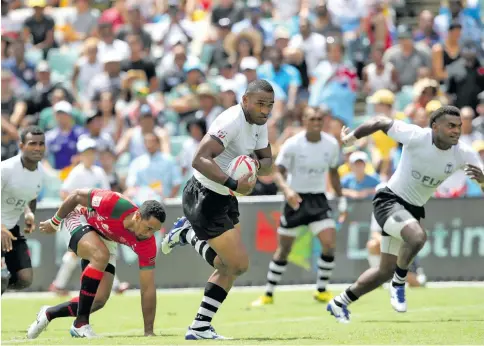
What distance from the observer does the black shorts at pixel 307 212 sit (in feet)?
52.7

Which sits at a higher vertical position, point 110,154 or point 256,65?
point 256,65

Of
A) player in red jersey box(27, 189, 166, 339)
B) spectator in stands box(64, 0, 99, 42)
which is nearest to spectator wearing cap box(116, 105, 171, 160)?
spectator in stands box(64, 0, 99, 42)

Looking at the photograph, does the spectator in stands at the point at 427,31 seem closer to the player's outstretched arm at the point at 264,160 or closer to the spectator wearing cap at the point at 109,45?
the spectator wearing cap at the point at 109,45

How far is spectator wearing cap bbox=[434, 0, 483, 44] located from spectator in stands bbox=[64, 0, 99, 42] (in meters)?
7.84

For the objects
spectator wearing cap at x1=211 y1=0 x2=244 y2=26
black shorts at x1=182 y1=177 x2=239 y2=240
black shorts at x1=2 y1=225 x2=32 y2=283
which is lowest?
black shorts at x1=2 y1=225 x2=32 y2=283

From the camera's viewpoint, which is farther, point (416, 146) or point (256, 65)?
point (256, 65)

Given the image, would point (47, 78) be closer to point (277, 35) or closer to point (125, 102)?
point (125, 102)

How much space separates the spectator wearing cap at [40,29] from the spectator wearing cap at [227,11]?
12.0 feet

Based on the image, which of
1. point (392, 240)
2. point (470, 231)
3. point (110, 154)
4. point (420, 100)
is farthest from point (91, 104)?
point (392, 240)

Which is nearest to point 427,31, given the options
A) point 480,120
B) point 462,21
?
point 462,21

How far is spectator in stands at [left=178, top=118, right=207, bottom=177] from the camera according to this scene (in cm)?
1986

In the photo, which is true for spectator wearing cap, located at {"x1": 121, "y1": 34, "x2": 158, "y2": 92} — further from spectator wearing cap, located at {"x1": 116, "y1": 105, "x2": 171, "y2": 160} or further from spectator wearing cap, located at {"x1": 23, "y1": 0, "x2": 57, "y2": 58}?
spectator wearing cap, located at {"x1": 23, "y1": 0, "x2": 57, "y2": 58}

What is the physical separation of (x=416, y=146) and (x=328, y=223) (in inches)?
141

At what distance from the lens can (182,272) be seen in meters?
18.8
